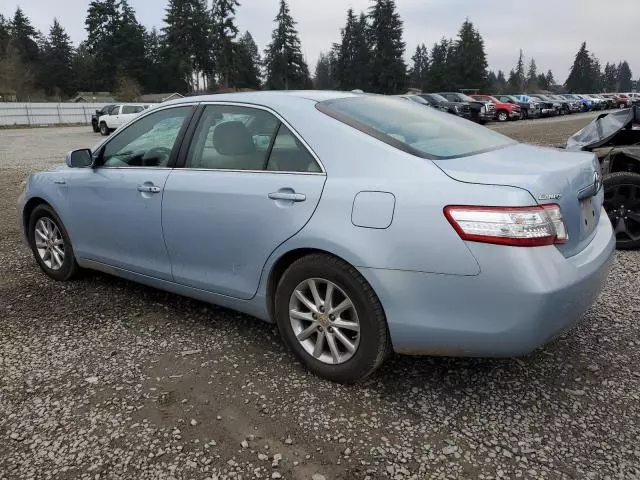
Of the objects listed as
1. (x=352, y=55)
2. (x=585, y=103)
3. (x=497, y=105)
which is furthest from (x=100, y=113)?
(x=352, y=55)

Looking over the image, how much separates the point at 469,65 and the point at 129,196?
79.3 m

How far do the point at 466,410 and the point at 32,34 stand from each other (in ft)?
321

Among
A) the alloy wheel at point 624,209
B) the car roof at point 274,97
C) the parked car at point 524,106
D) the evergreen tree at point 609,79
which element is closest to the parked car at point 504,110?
the parked car at point 524,106

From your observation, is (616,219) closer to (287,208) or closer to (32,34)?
(287,208)

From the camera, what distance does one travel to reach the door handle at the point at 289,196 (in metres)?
2.86

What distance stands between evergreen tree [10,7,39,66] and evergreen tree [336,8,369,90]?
44.7 meters

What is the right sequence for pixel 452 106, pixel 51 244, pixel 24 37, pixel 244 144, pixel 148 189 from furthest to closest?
pixel 24 37, pixel 452 106, pixel 51 244, pixel 148 189, pixel 244 144

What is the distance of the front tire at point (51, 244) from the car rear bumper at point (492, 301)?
118 inches

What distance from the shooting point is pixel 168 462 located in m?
2.38

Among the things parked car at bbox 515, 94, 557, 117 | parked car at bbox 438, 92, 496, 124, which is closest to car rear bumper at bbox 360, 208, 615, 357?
parked car at bbox 438, 92, 496, 124

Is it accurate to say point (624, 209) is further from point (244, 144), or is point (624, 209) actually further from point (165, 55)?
point (165, 55)

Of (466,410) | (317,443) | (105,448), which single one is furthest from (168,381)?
(466,410)

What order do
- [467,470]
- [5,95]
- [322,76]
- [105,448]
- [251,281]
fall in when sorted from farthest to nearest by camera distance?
1. [322,76]
2. [5,95]
3. [251,281]
4. [105,448]
5. [467,470]

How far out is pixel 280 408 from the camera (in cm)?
276
